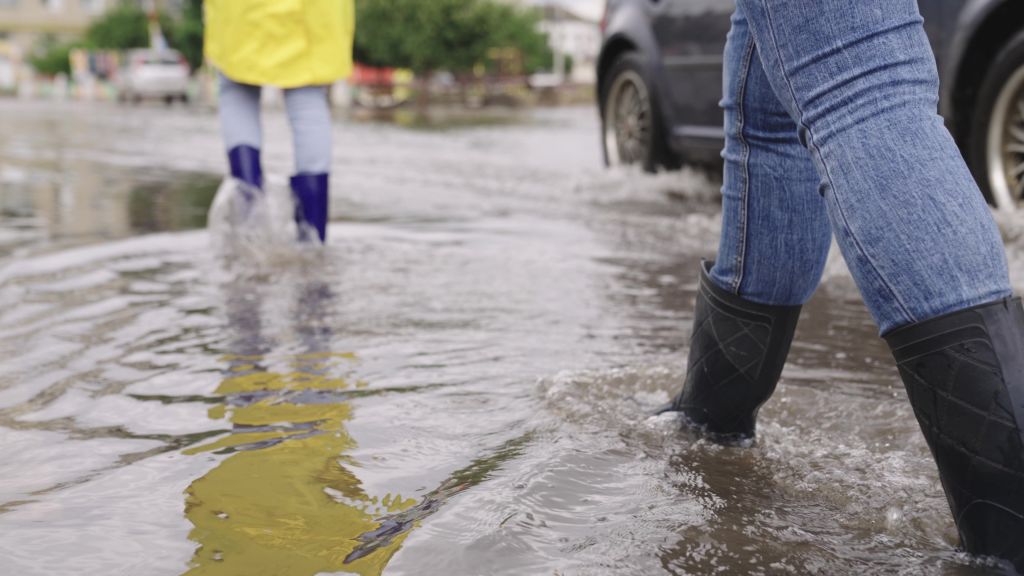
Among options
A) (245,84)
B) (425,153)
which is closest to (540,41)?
(425,153)

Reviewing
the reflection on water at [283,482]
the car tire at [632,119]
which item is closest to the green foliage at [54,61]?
the car tire at [632,119]

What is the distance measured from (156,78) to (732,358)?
39.2m

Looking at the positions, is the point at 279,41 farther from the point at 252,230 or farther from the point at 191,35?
the point at 191,35

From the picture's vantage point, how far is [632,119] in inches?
271

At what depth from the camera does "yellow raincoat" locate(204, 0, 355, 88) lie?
166 inches

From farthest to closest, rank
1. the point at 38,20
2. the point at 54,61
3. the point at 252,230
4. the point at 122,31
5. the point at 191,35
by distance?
1. the point at 38,20
2. the point at 54,61
3. the point at 122,31
4. the point at 191,35
5. the point at 252,230

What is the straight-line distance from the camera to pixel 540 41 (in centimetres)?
5953

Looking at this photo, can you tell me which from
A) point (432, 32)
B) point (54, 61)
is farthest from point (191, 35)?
point (54, 61)

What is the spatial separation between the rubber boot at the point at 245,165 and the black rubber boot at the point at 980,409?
3.20m

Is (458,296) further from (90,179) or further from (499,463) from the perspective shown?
(90,179)

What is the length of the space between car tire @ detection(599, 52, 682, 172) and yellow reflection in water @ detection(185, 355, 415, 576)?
439cm

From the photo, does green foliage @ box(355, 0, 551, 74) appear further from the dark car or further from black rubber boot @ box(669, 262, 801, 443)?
black rubber boot @ box(669, 262, 801, 443)

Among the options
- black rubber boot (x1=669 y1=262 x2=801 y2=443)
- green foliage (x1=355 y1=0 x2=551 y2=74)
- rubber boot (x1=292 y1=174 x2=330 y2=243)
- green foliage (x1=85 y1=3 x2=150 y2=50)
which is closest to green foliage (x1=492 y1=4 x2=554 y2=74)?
green foliage (x1=355 y1=0 x2=551 y2=74)

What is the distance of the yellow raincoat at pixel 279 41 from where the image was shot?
13.9 ft
